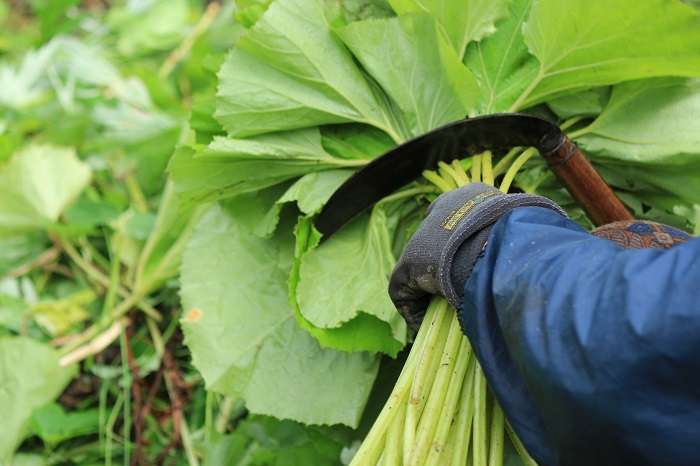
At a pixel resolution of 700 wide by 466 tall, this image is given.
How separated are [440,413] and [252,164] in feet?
1.67

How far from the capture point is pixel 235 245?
1215 mm

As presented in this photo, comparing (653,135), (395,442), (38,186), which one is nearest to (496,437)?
(395,442)

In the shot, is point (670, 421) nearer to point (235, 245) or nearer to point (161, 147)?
point (235, 245)

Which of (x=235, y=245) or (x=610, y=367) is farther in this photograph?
(x=235, y=245)

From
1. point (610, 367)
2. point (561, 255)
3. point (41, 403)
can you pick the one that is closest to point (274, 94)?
point (561, 255)

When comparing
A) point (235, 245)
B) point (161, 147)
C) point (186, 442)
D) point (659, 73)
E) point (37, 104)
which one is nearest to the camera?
point (659, 73)

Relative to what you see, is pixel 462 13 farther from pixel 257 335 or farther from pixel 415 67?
pixel 257 335

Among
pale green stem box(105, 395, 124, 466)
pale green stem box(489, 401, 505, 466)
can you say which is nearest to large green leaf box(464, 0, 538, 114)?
pale green stem box(489, 401, 505, 466)

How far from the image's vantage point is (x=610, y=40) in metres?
0.95

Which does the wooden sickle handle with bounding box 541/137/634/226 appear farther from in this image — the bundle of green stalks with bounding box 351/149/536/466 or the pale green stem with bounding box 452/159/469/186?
the bundle of green stalks with bounding box 351/149/536/466

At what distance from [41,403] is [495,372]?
1.16 meters

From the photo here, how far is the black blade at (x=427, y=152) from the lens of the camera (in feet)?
3.22

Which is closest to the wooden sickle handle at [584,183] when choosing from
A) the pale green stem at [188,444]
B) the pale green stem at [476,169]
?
the pale green stem at [476,169]

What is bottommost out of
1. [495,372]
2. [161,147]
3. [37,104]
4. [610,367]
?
[37,104]
